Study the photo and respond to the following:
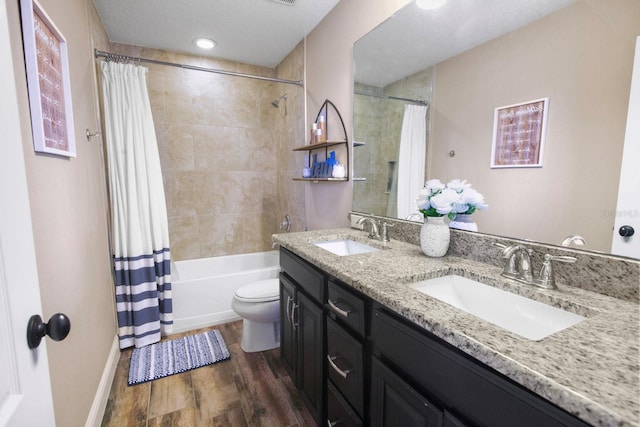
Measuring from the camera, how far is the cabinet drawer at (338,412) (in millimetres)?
1113

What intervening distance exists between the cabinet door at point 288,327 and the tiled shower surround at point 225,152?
1.17 m

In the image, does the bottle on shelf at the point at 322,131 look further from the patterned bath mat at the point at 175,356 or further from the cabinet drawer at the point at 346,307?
the patterned bath mat at the point at 175,356

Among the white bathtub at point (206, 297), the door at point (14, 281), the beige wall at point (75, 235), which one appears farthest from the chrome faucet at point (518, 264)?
the white bathtub at point (206, 297)

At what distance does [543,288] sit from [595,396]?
541 mm

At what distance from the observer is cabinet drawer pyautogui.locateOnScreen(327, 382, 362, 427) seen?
1113 millimetres

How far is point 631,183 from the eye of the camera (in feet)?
2.73

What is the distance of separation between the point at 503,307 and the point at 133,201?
2.35 meters

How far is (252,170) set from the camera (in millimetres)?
3318

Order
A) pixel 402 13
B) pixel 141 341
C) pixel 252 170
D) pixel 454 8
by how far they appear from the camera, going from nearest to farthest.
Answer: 1. pixel 454 8
2. pixel 402 13
3. pixel 141 341
4. pixel 252 170

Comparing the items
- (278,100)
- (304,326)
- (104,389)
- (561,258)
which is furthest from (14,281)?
(278,100)

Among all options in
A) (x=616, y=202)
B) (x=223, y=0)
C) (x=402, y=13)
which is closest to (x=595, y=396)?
(x=616, y=202)

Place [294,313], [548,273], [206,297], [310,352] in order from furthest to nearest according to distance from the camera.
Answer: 1. [206,297]
2. [294,313]
3. [310,352]
4. [548,273]

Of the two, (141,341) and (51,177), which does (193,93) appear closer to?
(51,177)

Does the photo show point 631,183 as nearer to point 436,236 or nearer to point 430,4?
point 436,236
